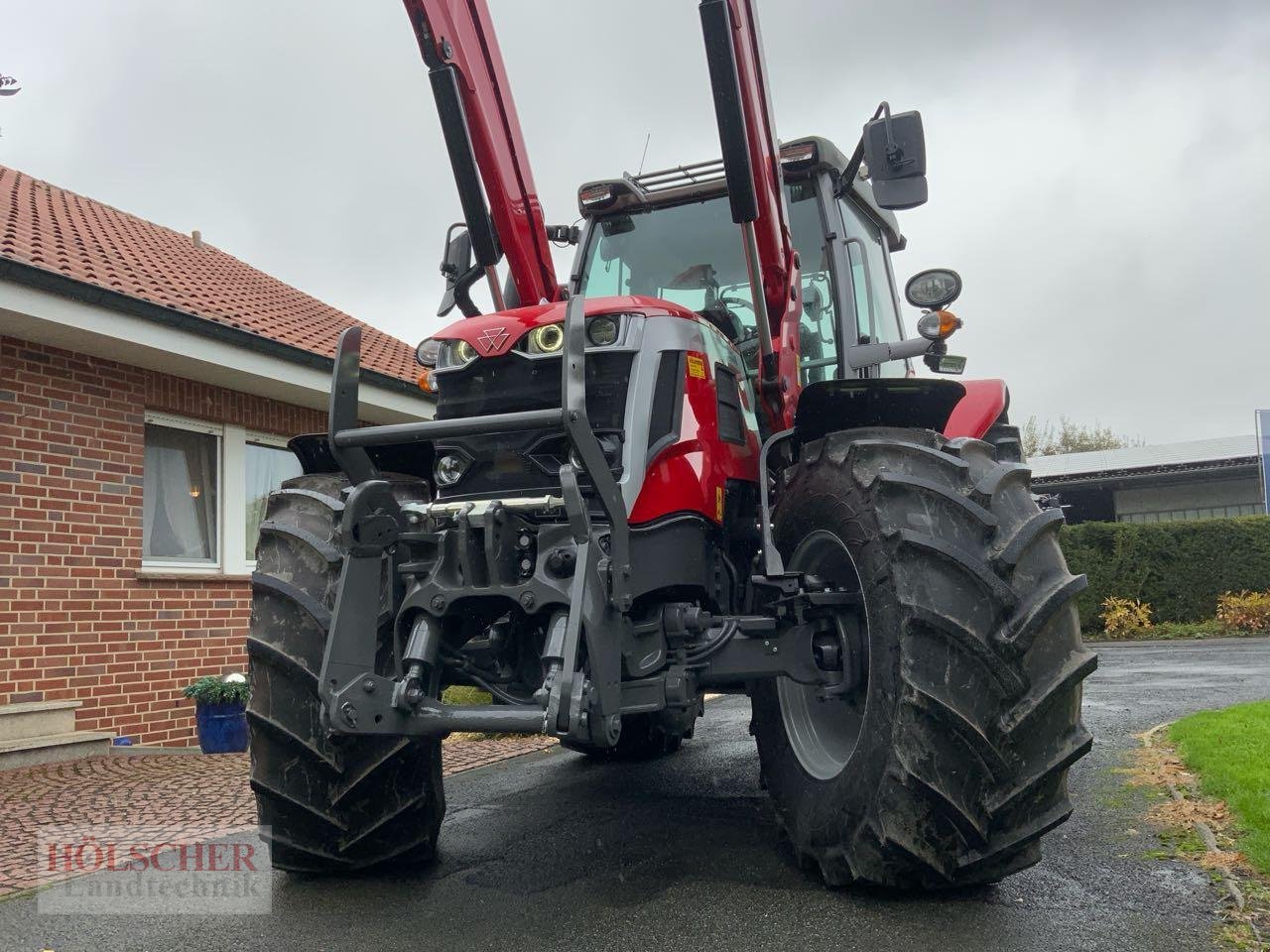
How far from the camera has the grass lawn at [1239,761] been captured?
3.78 metres

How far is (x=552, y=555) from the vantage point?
3135 millimetres

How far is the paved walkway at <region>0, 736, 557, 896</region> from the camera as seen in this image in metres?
4.75

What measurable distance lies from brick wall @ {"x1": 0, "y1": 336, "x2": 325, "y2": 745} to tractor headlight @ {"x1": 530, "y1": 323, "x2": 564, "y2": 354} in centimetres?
514

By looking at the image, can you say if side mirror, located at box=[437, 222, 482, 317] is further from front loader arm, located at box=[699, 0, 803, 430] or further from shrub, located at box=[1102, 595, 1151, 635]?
shrub, located at box=[1102, 595, 1151, 635]

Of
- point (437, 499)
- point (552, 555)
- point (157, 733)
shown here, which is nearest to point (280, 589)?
point (437, 499)

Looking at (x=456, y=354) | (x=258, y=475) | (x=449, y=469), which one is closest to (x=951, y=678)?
(x=449, y=469)

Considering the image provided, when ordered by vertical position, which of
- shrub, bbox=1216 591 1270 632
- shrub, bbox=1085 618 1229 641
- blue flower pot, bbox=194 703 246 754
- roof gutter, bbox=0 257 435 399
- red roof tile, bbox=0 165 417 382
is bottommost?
shrub, bbox=1085 618 1229 641

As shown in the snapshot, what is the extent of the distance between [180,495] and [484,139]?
5298mm

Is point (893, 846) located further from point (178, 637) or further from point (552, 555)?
point (178, 637)

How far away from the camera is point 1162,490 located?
2320cm

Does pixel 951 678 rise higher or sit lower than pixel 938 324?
lower

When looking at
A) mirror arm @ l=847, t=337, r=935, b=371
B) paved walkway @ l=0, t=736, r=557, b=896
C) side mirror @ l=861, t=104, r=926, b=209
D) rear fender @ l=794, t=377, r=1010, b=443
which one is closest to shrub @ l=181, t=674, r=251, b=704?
paved walkway @ l=0, t=736, r=557, b=896

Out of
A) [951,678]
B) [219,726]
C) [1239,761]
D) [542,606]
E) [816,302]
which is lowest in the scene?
[1239,761]

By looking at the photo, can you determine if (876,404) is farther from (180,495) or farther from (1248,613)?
(1248,613)
